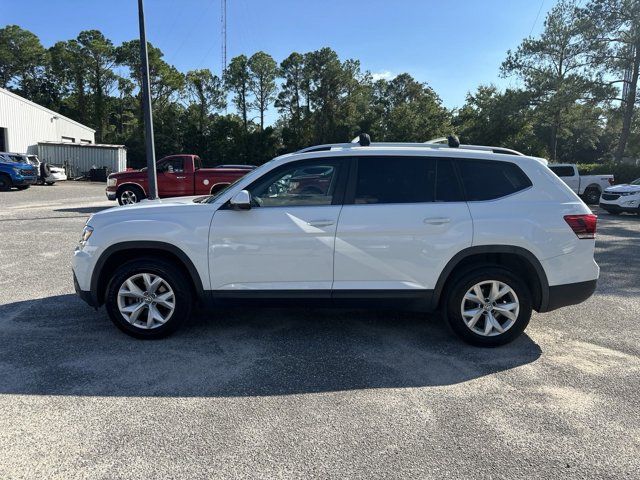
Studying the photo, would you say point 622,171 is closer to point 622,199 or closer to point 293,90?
point 622,199

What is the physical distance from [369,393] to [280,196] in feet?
6.29

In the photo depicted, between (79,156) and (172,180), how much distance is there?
23.8 metres

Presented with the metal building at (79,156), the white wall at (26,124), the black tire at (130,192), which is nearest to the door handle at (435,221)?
the black tire at (130,192)

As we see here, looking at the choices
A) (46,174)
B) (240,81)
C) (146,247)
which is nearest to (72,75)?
(240,81)

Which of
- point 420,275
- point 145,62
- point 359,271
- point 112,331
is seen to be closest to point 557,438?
point 420,275

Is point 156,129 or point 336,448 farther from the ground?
point 156,129

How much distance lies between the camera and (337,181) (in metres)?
4.32

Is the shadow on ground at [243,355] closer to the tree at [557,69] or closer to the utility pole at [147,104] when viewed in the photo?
the utility pole at [147,104]

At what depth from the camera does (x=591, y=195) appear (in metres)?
20.5

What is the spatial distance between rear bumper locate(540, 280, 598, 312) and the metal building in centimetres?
3543

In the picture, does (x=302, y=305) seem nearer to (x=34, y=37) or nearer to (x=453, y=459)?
(x=453, y=459)

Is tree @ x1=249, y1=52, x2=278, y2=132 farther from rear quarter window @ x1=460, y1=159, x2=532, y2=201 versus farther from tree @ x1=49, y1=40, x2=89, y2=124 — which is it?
rear quarter window @ x1=460, y1=159, x2=532, y2=201

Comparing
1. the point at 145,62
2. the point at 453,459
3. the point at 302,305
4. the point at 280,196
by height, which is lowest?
the point at 453,459

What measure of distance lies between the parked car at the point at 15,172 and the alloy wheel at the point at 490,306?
77.7 ft
